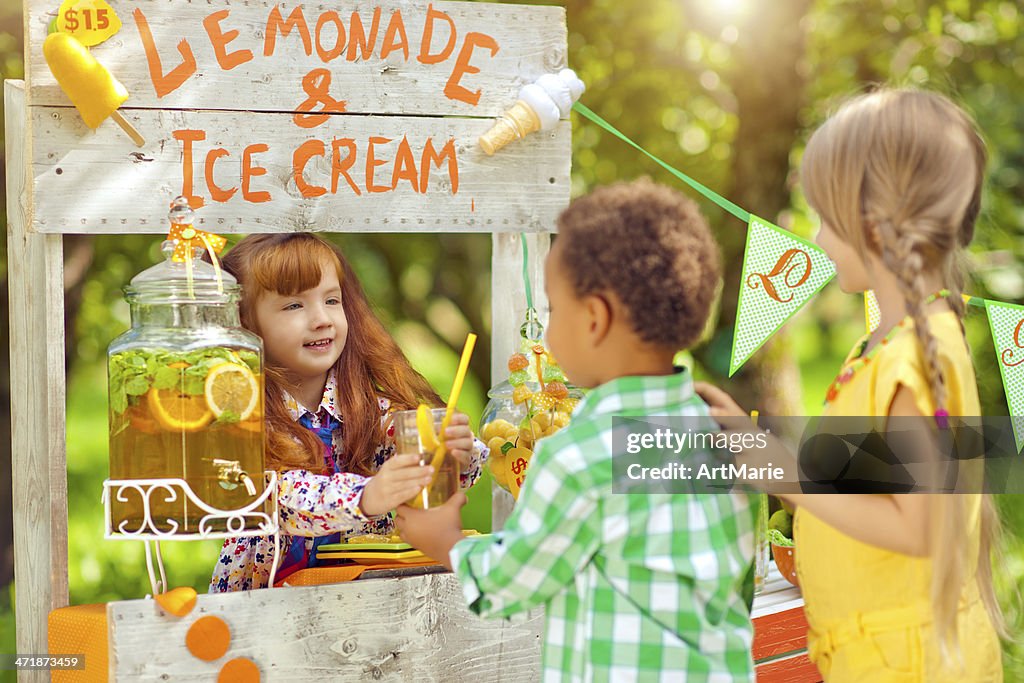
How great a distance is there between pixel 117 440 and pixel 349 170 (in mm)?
707

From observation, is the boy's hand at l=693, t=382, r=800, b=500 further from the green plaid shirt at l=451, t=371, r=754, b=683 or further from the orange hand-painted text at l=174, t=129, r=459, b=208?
the orange hand-painted text at l=174, t=129, r=459, b=208

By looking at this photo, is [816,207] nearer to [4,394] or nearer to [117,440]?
[117,440]

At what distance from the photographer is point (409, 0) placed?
2.36 metres

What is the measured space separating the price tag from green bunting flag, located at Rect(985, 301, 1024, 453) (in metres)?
1.87

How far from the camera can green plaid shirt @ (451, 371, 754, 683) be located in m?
1.49

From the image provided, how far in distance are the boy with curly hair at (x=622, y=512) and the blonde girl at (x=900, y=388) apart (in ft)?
0.55

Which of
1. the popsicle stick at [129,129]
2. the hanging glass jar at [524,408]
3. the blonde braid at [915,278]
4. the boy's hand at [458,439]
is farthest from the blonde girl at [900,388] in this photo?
the popsicle stick at [129,129]

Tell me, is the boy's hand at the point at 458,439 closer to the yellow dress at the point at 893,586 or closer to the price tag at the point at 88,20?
the yellow dress at the point at 893,586

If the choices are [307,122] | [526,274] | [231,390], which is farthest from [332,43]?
[231,390]

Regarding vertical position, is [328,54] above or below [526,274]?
above

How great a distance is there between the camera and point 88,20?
2.09 metres

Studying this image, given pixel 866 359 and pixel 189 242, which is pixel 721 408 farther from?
pixel 189 242

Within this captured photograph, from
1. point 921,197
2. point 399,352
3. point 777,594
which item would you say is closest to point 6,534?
point 399,352

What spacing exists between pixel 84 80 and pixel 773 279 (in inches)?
57.3
